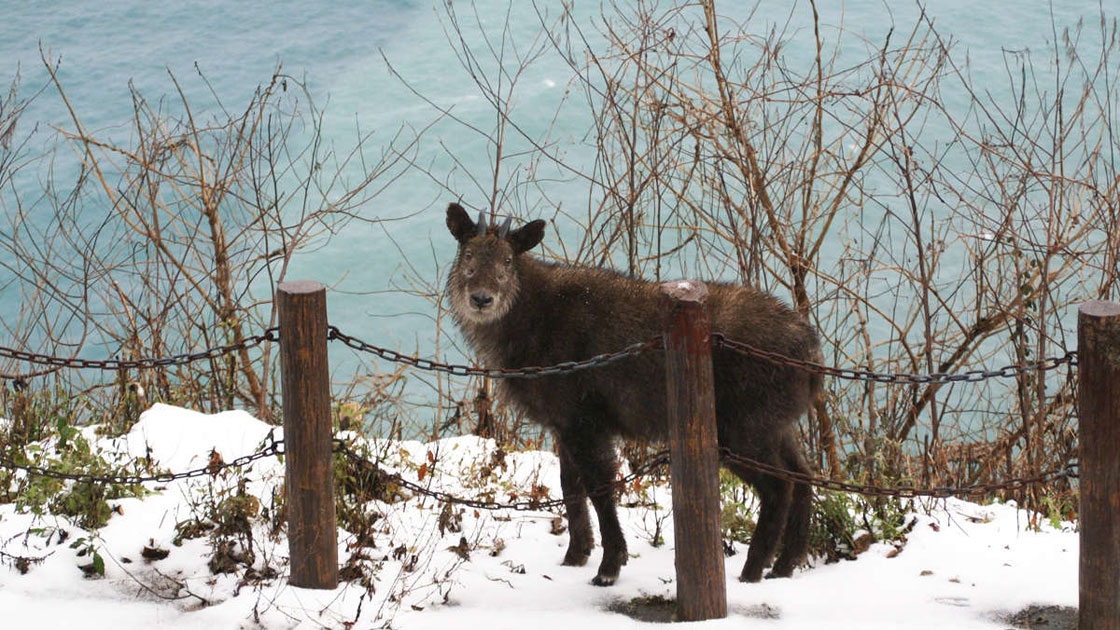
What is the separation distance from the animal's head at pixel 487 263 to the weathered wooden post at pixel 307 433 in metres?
0.94

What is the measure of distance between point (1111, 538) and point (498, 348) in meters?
3.03

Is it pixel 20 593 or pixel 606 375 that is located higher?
pixel 606 375

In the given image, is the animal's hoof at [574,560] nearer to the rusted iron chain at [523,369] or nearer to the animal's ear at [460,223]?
the rusted iron chain at [523,369]

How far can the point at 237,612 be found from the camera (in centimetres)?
543

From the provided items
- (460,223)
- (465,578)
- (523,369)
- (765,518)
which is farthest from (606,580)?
(460,223)

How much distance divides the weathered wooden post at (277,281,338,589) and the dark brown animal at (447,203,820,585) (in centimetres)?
103

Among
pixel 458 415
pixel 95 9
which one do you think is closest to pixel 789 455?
pixel 458 415

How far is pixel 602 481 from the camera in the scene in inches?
237

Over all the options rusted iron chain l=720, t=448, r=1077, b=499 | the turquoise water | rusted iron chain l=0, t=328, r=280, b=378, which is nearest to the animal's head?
rusted iron chain l=0, t=328, r=280, b=378

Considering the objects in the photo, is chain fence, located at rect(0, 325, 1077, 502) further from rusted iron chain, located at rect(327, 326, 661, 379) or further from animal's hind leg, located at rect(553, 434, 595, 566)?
animal's hind leg, located at rect(553, 434, 595, 566)

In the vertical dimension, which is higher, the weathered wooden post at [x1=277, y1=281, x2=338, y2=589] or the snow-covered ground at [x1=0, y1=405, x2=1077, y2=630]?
the weathered wooden post at [x1=277, y1=281, x2=338, y2=589]

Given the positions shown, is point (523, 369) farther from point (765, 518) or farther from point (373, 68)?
point (373, 68)

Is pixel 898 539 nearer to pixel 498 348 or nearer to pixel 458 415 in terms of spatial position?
pixel 498 348

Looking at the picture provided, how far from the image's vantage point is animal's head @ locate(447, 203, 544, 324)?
19.8 feet
